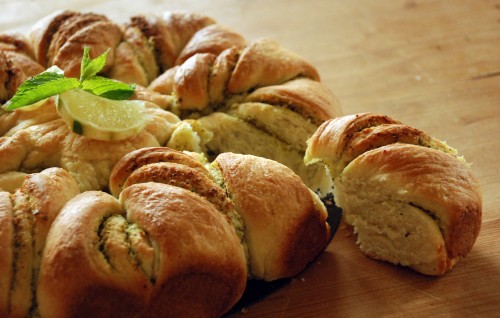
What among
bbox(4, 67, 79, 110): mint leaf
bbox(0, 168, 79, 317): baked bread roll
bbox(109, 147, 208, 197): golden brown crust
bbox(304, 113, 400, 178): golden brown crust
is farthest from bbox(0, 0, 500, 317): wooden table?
bbox(4, 67, 79, 110): mint leaf

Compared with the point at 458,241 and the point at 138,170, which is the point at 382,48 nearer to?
the point at 458,241

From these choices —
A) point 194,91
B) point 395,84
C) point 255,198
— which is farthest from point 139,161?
point 395,84

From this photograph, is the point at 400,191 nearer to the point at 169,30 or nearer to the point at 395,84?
the point at 395,84

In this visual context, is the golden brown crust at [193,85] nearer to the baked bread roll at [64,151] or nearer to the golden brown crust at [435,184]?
the baked bread roll at [64,151]

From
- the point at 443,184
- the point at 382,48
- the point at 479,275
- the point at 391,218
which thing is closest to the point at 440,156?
the point at 443,184

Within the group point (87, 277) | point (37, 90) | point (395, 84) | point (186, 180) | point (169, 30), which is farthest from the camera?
point (395, 84)

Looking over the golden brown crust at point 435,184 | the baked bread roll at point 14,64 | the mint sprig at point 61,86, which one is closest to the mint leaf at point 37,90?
the mint sprig at point 61,86
